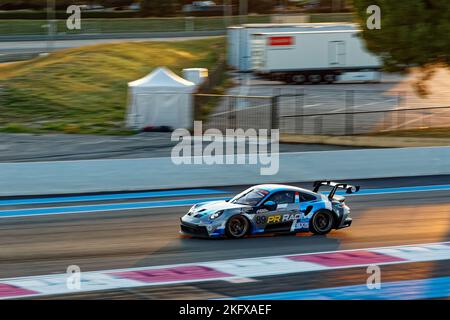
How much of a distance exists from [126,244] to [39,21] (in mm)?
63228

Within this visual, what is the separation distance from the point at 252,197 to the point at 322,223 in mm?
1514

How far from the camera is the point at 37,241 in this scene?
15.7 m

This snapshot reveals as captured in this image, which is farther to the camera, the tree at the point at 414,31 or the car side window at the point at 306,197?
the tree at the point at 414,31

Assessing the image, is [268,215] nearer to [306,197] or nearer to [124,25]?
[306,197]

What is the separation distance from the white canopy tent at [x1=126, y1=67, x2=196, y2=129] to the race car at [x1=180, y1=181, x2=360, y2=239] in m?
15.8

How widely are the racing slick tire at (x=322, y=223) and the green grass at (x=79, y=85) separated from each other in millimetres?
16201

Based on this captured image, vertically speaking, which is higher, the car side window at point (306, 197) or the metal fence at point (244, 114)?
the metal fence at point (244, 114)

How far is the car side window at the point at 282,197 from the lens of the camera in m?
15.9

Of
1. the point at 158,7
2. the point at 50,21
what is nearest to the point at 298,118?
the point at 50,21

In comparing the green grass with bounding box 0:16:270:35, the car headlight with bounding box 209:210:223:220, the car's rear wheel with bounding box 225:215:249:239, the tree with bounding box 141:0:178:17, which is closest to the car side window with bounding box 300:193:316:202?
the car's rear wheel with bounding box 225:215:249:239

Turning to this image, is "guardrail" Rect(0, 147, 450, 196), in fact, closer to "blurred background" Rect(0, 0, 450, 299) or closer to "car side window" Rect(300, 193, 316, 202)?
"blurred background" Rect(0, 0, 450, 299)

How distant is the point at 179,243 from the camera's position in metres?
15.4

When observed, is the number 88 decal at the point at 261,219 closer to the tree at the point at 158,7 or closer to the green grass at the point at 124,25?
the green grass at the point at 124,25

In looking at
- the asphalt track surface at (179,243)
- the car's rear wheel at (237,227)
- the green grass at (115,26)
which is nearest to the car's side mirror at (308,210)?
the asphalt track surface at (179,243)
